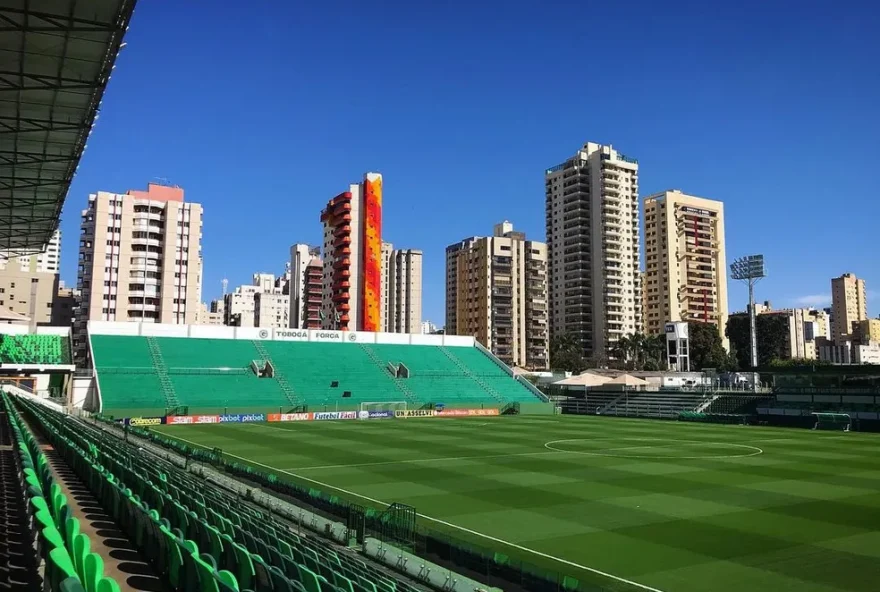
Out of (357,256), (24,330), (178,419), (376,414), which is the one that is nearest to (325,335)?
(376,414)

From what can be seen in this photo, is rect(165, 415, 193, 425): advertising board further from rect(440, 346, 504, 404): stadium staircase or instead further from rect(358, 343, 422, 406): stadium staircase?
rect(440, 346, 504, 404): stadium staircase

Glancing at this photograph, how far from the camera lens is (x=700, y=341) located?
5453 inches

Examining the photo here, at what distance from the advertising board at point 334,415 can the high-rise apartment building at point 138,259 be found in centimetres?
6249

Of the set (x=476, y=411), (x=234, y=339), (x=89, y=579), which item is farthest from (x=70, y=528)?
(x=234, y=339)

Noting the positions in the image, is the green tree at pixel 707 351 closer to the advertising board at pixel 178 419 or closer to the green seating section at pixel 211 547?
the advertising board at pixel 178 419

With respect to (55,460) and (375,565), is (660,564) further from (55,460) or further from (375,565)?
(55,460)

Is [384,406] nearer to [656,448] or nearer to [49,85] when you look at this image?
[656,448]

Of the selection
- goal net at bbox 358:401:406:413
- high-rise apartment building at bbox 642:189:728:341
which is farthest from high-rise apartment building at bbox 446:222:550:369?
goal net at bbox 358:401:406:413

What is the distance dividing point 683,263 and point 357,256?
283 feet

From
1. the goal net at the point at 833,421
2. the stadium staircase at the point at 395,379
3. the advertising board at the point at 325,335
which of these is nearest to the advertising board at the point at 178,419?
the stadium staircase at the point at 395,379

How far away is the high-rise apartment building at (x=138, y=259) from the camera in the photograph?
115 m

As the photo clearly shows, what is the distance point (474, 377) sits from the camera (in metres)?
82.8

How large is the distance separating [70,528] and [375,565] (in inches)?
323

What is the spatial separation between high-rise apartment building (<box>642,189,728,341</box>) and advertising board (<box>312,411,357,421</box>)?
118206 millimetres
